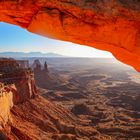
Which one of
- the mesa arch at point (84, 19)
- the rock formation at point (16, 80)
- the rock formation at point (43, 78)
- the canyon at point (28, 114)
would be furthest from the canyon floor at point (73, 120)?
the mesa arch at point (84, 19)

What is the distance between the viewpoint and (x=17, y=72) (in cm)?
3538

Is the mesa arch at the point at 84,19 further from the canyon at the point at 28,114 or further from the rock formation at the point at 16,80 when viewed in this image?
the rock formation at the point at 16,80

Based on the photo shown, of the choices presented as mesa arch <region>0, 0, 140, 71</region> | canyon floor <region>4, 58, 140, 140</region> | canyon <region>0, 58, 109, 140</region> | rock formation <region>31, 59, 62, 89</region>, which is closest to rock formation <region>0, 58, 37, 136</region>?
canyon <region>0, 58, 109, 140</region>

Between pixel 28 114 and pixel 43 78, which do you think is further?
pixel 43 78

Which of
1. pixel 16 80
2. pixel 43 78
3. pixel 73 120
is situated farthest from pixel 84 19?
pixel 43 78

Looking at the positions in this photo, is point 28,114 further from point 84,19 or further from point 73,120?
point 84,19

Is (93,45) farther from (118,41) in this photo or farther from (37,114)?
(37,114)

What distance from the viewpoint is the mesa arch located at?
10094mm

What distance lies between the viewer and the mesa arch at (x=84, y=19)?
33.1 feet

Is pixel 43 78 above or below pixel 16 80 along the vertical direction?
below

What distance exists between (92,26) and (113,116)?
3465cm

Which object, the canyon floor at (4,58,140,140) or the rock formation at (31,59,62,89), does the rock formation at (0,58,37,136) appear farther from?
the rock formation at (31,59,62,89)

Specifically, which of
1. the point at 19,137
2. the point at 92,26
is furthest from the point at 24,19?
the point at 19,137

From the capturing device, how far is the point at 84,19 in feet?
34.4
